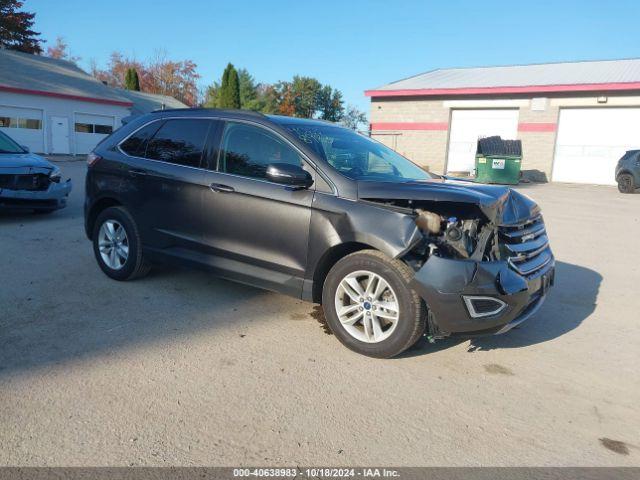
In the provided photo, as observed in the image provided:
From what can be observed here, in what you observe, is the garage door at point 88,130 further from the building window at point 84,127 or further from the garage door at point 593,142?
the garage door at point 593,142

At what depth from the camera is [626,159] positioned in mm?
19328

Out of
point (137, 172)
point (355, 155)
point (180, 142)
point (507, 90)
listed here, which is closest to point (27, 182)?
point (137, 172)

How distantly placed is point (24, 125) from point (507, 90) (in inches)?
992

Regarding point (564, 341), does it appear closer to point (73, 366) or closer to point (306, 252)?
point (306, 252)


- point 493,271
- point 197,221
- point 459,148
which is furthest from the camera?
point 459,148

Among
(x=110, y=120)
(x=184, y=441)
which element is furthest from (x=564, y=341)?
(x=110, y=120)

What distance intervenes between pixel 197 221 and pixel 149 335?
112cm

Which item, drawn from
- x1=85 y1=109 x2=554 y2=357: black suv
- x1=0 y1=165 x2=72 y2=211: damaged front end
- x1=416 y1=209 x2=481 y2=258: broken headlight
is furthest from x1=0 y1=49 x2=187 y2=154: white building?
x1=416 y1=209 x2=481 y2=258: broken headlight

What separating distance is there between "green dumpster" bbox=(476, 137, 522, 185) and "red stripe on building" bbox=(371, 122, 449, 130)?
5.83 meters

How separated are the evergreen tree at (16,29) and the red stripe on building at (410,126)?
37449 millimetres

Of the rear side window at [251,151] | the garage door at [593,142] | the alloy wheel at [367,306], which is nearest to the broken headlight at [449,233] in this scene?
the alloy wheel at [367,306]

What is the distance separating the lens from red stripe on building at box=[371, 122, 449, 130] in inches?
1112

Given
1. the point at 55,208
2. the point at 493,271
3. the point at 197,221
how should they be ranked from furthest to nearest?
the point at 55,208 < the point at 197,221 < the point at 493,271

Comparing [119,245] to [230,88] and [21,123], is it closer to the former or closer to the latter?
[21,123]
